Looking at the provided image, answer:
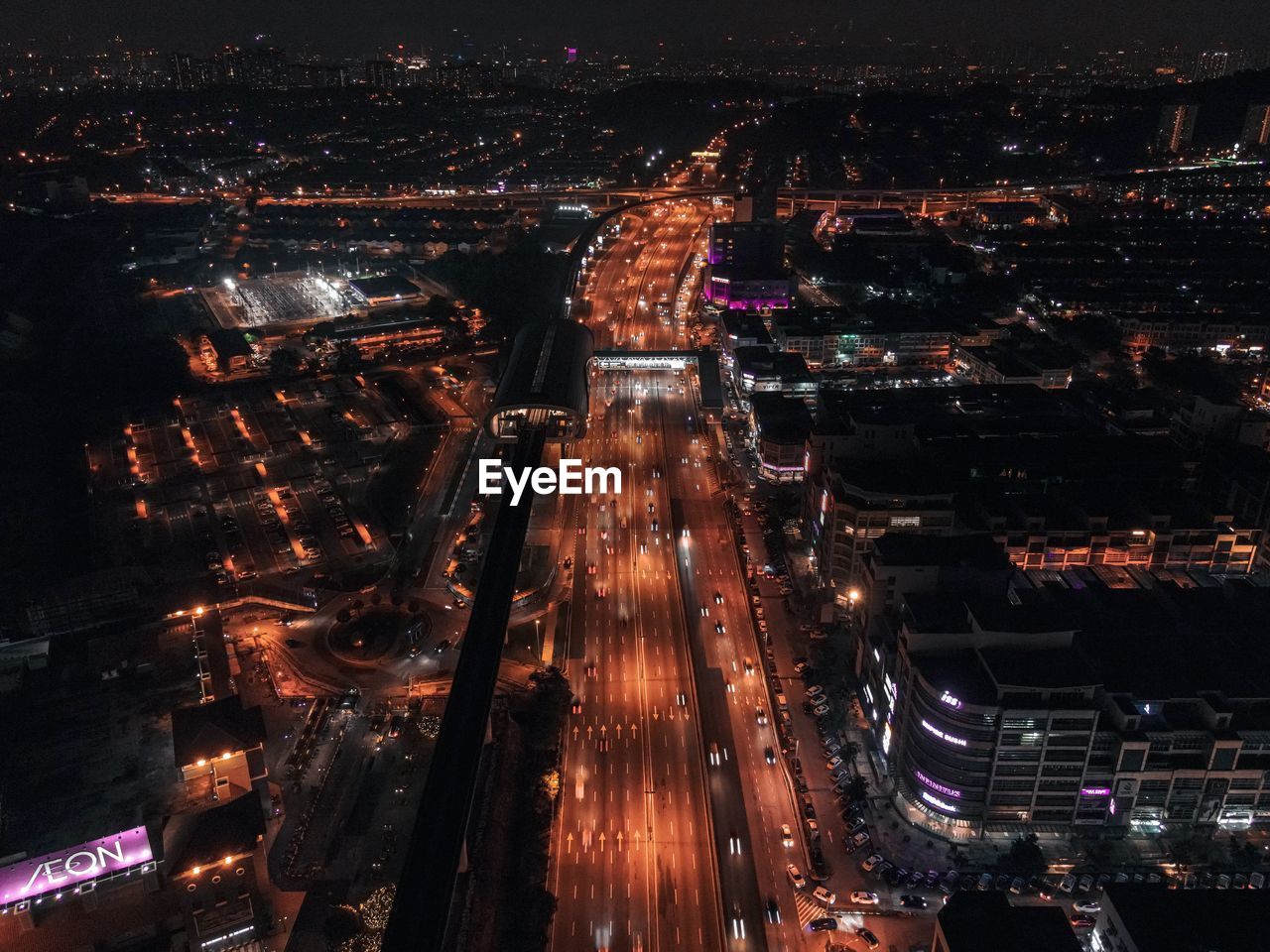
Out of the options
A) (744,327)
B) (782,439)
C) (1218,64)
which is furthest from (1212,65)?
(782,439)

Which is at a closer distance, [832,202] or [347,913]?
[347,913]

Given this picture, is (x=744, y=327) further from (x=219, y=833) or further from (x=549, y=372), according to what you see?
(x=219, y=833)

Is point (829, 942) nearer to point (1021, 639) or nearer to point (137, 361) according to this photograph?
point (1021, 639)

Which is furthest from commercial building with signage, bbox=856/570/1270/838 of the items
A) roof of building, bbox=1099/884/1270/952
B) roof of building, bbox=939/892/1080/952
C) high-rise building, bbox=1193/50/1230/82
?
high-rise building, bbox=1193/50/1230/82

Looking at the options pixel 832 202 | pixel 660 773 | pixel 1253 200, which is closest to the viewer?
pixel 660 773

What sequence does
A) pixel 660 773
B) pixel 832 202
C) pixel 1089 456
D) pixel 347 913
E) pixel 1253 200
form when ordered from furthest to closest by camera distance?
1. pixel 832 202
2. pixel 1253 200
3. pixel 1089 456
4. pixel 660 773
5. pixel 347 913

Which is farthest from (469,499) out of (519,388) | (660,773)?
(660,773)

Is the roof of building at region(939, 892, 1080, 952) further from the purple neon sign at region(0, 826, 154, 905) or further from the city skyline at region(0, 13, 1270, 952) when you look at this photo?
the purple neon sign at region(0, 826, 154, 905)

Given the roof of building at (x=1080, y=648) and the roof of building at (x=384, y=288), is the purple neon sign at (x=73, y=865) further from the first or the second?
the roof of building at (x=384, y=288)
